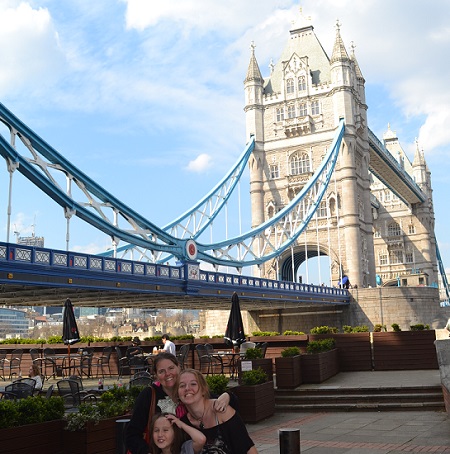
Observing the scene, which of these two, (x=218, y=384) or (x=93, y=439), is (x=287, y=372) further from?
(x=93, y=439)

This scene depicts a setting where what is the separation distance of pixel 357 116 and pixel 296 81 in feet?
20.4

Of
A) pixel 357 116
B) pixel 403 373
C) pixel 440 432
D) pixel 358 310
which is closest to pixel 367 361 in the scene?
pixel 403 373

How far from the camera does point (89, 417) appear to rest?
657 cm

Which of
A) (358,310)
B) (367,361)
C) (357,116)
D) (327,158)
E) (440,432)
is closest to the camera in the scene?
(440,432)

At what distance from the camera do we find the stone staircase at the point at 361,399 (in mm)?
10695

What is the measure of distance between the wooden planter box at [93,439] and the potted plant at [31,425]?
0.13 meters

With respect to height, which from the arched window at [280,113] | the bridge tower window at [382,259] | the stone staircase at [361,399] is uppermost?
the arched window at [280,113]

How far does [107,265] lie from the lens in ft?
71.8

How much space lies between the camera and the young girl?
3.73 metres

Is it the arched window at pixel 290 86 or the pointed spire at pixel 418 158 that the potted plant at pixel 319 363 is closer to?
the arched window at pixel 290 86

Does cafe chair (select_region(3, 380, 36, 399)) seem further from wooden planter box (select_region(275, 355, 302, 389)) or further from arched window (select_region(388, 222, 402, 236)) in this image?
arched window (select_region(388, 222, 402, 236))

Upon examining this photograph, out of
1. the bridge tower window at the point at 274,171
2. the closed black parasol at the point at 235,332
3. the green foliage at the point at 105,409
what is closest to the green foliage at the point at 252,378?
the green foliage at the point at 105,409

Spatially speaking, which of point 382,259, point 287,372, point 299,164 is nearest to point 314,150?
point 299,164

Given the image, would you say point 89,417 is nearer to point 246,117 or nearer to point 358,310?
point 358,310
